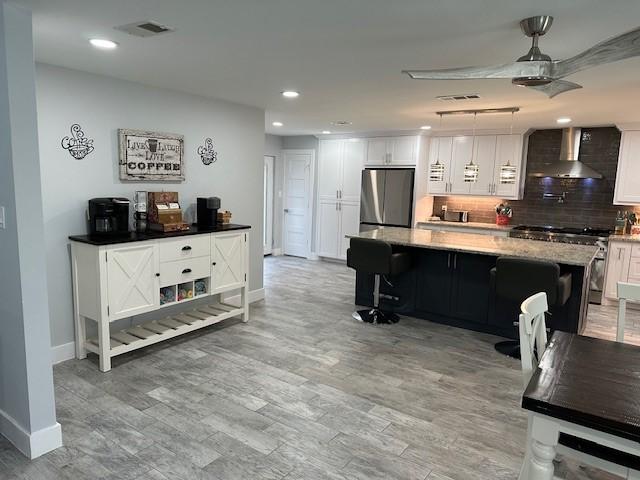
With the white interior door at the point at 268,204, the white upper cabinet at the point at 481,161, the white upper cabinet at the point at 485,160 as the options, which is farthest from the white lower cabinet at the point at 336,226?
the white upper cabinet at the point at 485,160

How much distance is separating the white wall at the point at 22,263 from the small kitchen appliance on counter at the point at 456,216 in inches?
236

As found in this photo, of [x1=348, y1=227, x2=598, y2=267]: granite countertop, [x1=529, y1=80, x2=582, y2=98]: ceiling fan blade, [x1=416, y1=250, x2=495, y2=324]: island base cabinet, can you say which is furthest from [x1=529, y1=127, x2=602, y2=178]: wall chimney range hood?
[x1=529, y1=80, x2=582, y2=98]: ceiling fan blade

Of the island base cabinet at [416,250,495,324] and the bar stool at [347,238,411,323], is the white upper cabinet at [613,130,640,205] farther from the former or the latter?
the bar stool at [347,238,411,323]

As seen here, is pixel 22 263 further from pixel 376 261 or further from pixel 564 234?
pixel 564 234

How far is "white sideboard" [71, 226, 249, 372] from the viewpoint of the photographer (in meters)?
3.28

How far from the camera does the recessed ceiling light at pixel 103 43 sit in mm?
2654

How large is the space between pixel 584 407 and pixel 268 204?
711 cm

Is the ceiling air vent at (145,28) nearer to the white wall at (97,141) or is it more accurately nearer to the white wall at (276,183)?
the white wall at (97,141)

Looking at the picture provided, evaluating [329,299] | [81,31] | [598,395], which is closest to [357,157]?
[329,299]

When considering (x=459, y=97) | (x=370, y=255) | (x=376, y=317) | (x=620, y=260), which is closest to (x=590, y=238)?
(x=620, y=260)

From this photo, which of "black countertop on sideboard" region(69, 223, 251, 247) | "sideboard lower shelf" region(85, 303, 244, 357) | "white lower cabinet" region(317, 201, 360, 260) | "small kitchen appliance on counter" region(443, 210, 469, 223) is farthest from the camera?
"white lower cabinet" region(317, 201, 360, 260)

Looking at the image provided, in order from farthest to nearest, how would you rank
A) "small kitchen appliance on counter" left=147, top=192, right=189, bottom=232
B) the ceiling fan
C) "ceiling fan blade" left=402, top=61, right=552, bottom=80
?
"small kitchen appliance on counter" left=147, top=192, right=189, bottom=232 < "ceiling fan blade" left=402, top=61, right=552, bottom=80 < the ceiling fan

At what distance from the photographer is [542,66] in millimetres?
2027

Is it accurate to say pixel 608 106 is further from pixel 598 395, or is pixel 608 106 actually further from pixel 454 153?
pixel 598 395
